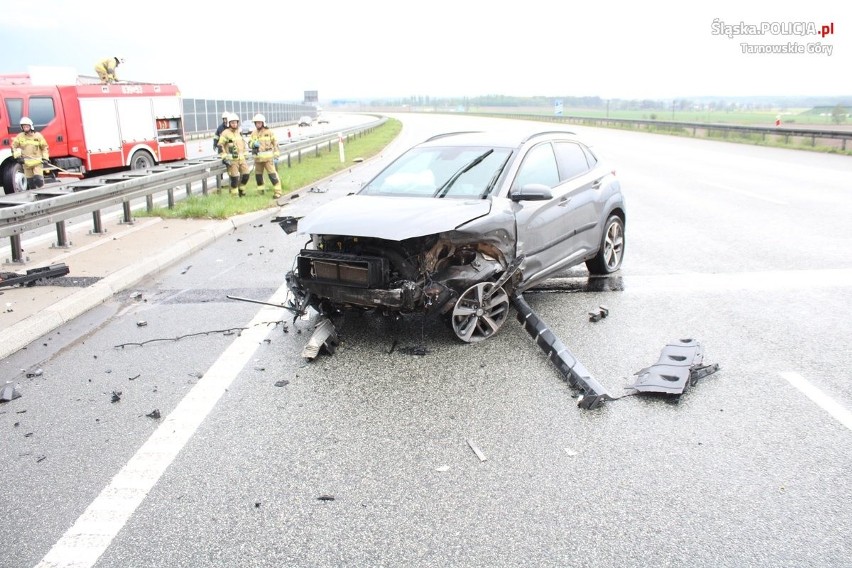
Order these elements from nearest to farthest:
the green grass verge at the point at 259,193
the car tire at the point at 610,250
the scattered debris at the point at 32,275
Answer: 1. the scattered debris at the point at 32,275
2. the car tire at the point at 610,250
3. the green grass verge at the point at 259,193

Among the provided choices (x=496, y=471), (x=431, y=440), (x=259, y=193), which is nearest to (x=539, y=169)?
(x=431, y=440)

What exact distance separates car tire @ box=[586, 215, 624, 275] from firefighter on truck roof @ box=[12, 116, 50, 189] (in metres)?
12.5

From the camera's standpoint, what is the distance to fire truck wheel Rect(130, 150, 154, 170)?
21.8 metres

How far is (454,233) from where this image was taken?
225 inches

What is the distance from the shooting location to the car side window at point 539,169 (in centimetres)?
678

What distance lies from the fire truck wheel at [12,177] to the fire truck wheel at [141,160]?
4.91m

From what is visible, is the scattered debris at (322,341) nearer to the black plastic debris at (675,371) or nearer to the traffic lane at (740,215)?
the black plastic debris at (675,371)

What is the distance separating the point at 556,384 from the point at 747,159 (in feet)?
71.9

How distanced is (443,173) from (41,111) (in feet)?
51.3

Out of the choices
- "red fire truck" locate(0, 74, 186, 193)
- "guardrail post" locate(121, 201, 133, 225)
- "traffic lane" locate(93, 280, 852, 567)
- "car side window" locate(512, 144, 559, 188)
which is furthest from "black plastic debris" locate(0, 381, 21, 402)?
"red fire truck" locate(0, 74, 186, 193)

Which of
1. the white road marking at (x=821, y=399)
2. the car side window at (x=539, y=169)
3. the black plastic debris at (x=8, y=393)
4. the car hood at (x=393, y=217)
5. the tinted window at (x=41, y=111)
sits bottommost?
the white road marking at (x=821, y=399)

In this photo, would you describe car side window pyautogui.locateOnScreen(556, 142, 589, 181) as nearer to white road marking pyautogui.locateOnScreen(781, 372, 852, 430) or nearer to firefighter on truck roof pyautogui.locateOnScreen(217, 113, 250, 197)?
white road marking pyautogui.locateOnScreen(781, 372, 852, 430)

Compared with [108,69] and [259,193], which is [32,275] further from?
[108,69]

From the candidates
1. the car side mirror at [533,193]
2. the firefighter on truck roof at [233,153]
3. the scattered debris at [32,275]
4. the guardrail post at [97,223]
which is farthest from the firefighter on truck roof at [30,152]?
the car side mirror at [533,193]
